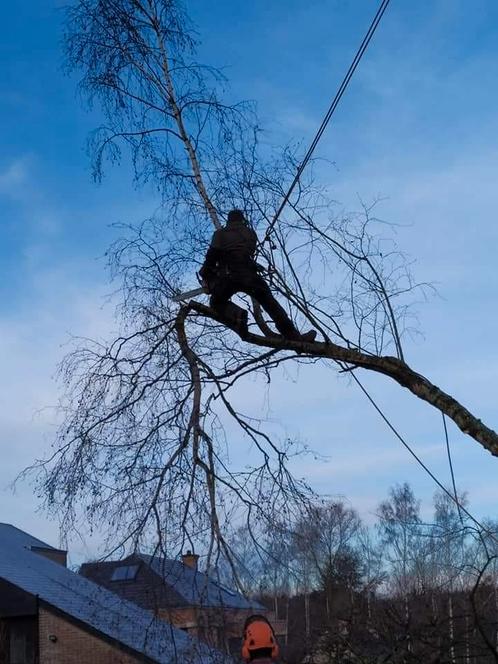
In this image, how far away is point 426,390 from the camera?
24.3ft

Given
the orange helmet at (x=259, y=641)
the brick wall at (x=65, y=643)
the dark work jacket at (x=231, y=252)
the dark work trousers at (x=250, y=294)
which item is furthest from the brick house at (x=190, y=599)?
the brick wall at (x=65, y=643)

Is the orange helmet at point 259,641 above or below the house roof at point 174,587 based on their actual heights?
below

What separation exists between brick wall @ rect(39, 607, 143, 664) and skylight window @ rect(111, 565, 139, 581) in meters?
15.7

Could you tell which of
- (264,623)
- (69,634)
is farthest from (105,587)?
(69,634)

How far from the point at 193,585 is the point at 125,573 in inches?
38.7

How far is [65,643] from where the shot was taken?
22.8 meters

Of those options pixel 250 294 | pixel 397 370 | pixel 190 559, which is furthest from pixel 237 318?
pixel 190 559

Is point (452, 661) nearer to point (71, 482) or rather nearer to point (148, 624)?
point (148, 624)

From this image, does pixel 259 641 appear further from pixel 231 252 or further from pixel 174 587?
pixel 231 252

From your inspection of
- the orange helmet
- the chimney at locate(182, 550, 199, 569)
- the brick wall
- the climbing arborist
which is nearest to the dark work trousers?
the climbing arborist

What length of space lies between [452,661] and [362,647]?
75 centimetres

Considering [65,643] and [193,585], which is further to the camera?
[65,643]

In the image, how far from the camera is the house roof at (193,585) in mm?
6879

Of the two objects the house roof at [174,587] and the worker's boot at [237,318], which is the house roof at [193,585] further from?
the worker's boot at [237,318]
